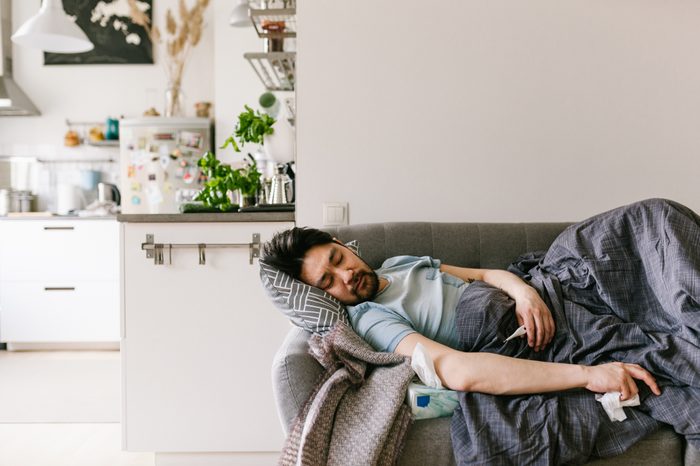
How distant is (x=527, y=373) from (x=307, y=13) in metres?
1.66

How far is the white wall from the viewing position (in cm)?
246

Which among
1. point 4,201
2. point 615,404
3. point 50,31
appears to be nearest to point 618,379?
point 615,404

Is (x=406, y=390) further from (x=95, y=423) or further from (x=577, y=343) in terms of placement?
(x=95, y=423)

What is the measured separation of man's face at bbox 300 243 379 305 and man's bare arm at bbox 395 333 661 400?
403mm

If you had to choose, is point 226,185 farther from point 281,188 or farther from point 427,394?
point 427,394

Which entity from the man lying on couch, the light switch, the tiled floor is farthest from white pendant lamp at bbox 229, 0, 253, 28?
the man lying on couch

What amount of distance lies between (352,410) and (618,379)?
0.63m

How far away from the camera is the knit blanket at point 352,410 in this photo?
137 centimetres

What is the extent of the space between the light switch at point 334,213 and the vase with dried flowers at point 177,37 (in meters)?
2.96

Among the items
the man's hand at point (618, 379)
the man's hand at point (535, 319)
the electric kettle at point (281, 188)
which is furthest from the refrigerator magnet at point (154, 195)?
the man's hand at point (618, 379)

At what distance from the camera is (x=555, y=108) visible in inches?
97.7

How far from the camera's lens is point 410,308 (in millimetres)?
1817

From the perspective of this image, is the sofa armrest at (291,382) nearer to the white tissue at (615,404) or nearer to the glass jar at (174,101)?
the white tissue at (615,404)

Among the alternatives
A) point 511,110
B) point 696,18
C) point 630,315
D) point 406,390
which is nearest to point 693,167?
point 696,18
